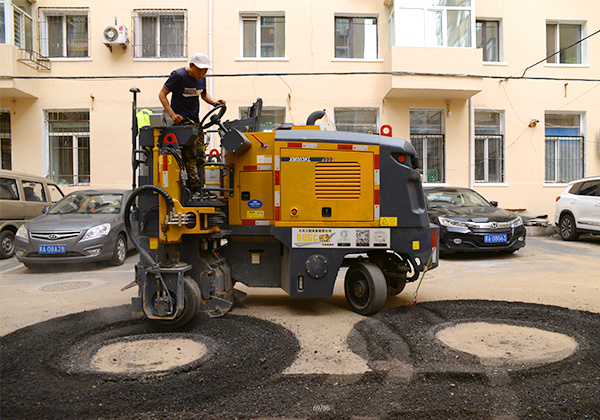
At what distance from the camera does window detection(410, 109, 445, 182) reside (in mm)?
15109

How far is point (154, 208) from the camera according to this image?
4.67 metres

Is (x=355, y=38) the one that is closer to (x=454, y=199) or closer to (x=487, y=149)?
(x=487, y=149)

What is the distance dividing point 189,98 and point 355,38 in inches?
452

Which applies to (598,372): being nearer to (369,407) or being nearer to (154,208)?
(369,407)

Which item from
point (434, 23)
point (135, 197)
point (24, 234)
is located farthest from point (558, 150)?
point (24, 234)

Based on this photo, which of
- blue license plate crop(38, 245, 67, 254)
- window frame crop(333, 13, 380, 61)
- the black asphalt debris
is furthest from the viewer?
window frame crop(333, 13, 380, 61)

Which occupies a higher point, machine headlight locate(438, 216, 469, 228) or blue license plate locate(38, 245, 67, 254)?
machine headlight locate(438, 216, 469, 228)

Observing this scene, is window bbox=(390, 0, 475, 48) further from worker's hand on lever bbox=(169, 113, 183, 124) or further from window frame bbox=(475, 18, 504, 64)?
worker's hand on lever bbox=(169, 113, 183, 124)

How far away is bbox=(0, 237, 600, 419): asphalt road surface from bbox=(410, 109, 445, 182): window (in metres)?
9.00

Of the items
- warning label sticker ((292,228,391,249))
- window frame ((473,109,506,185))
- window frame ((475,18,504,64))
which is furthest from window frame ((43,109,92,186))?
window frame ((475,18,504,64))

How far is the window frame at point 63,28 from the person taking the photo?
14.4 metres

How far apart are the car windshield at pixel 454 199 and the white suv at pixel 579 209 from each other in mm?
3022

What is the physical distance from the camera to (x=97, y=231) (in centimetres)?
863

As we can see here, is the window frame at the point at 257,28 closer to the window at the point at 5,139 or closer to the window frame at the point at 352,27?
the window frame at the point at 352,27
